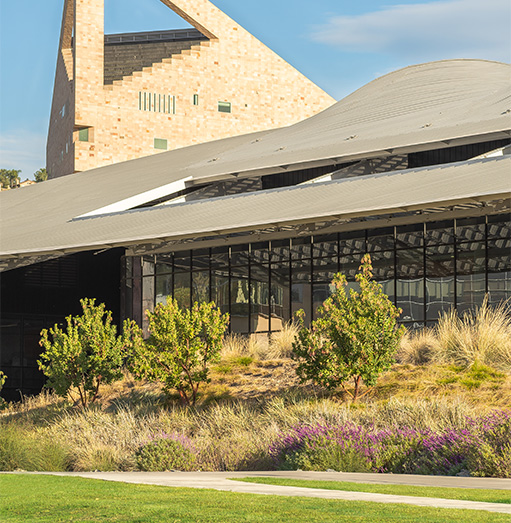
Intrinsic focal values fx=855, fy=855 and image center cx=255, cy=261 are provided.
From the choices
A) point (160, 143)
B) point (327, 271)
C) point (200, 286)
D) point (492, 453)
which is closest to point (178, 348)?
point (327, 271)

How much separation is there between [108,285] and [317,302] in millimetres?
9140

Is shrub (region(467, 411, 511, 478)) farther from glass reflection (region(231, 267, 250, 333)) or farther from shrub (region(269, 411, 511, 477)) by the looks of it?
glass reflection (region(231, 267, 250, 333))

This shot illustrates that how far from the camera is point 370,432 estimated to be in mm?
15430

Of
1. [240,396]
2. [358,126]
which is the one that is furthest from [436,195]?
[358,126]

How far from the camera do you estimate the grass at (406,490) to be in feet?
32.3

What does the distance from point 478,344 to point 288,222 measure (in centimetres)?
550

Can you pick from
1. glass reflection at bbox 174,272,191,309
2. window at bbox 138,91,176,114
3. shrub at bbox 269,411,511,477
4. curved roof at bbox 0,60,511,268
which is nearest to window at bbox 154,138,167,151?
window at bbox 138,91,176,114

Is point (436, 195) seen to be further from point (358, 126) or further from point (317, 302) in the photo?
point (358, 126)

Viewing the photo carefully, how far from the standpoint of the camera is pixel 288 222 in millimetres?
21484

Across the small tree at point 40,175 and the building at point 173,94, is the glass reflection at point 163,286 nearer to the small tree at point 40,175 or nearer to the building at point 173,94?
the building at point 173,94

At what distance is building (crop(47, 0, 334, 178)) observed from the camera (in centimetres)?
4597

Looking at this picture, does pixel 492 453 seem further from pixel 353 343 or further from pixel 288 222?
pixel 288 222

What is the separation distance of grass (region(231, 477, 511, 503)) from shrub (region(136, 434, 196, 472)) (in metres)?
3.64

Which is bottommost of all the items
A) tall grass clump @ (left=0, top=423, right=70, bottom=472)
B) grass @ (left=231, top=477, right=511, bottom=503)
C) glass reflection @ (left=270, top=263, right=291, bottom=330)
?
tall grass clump @ (left=0, top=423, right=70, bottom=472)
